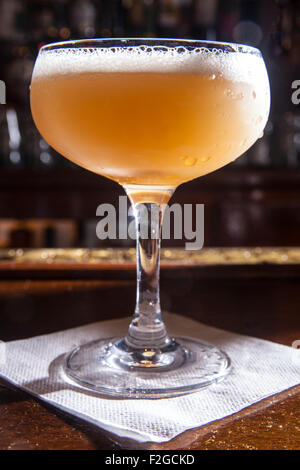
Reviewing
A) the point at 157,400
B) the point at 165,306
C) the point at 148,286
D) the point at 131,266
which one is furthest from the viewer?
the point at 131,266

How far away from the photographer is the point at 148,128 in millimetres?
550

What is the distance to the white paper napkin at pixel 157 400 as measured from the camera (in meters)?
0.41

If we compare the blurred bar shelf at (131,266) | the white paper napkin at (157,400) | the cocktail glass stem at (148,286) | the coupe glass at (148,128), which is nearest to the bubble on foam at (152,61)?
the coupe glass at (148,128)

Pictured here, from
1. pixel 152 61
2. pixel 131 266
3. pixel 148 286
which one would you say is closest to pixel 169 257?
pixel 131 266

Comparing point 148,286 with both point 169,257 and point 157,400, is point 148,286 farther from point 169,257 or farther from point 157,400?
point 169,257

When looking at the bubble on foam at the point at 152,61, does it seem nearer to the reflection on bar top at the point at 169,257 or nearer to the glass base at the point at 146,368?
the glass base at the point at 146,368

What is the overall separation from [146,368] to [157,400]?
9 centimetres

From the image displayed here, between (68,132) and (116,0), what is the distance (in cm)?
194

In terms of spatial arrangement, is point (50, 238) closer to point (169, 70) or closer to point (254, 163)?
point (254, 163)

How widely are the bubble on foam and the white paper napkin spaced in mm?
289

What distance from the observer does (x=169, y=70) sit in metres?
0.54

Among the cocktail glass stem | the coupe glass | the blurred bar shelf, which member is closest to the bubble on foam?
the coupe glass

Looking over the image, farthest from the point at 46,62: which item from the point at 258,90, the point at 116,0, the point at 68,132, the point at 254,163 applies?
the point at 254,163

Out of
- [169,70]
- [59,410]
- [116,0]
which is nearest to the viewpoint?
[59,410]
